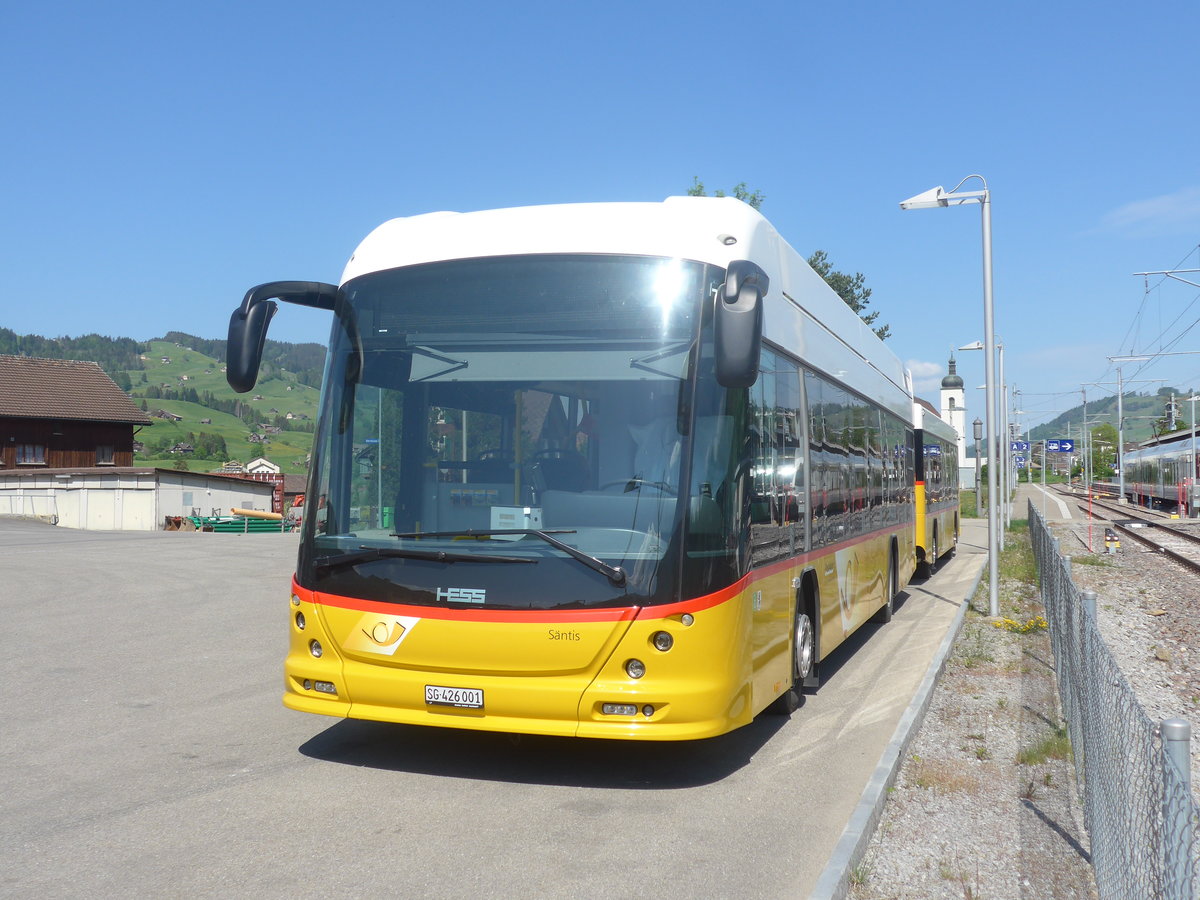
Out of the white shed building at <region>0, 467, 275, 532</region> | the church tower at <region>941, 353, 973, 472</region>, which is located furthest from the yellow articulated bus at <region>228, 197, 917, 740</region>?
the church tower at <region>941, 353, 973, 472</region>

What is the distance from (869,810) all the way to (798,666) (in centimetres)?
291

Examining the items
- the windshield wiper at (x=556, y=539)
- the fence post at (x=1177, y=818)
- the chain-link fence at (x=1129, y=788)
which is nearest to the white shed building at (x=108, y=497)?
the windshield wiper at (x=556, y=539)

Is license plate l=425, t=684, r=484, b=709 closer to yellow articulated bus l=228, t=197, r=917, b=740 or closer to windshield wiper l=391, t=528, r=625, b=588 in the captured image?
yellow articulated bus l=228, t=197, r=917, b=740

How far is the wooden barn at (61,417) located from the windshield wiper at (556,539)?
201ft

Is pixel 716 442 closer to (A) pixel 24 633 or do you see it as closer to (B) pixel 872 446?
(B) pixel 872 446

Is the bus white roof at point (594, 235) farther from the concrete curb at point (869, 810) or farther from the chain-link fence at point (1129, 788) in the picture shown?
the chain-link fence at point (1129, 788)

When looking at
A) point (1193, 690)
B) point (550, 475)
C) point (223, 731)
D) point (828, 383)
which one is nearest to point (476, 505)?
point (550, 475)

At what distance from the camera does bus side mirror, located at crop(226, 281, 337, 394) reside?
6.78m

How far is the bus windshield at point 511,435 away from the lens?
614 cm

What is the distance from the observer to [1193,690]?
35.9 feet

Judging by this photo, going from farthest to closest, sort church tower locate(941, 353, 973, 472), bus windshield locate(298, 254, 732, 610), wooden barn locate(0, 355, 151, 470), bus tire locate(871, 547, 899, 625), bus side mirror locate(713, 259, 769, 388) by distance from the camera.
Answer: church tower locate(941, 353, 973, 472)
wooden barn locate(0, 355, 151, 470)
bus tire locate(871, 547, 899, 625)
bus windshield locate(298, 254, 732, 610)
bus side mirror locate(713, 259, 769, 388)

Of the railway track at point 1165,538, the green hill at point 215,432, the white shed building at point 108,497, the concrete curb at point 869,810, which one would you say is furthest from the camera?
the green hill at point 215,432

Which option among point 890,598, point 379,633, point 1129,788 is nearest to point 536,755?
point 379,633

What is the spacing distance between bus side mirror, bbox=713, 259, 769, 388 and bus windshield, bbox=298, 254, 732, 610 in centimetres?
43
